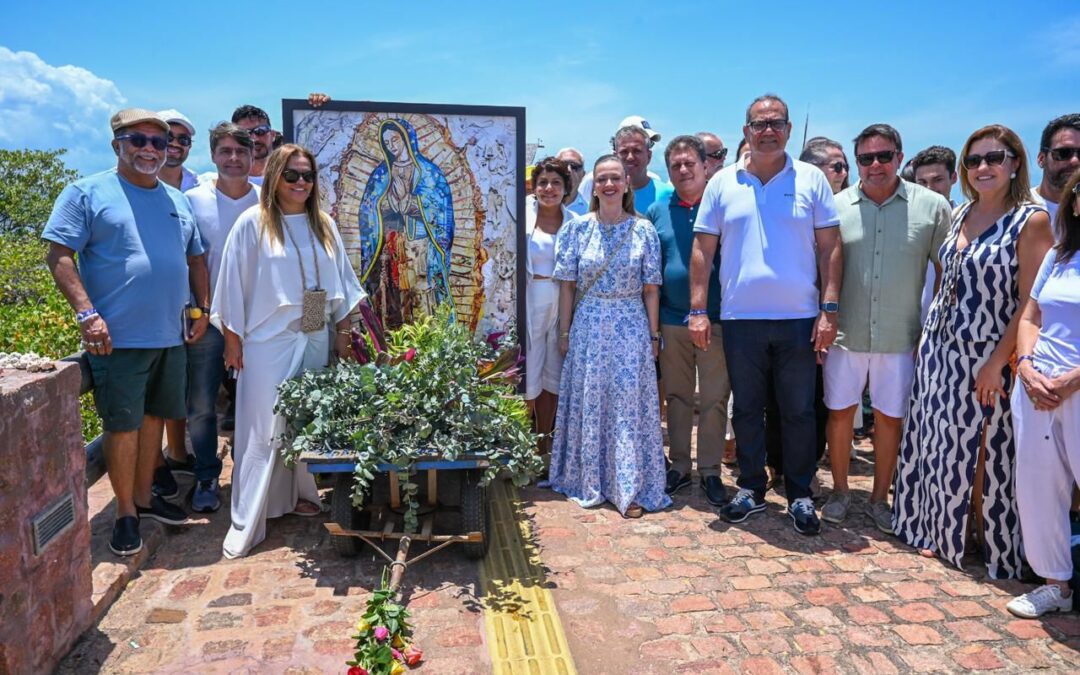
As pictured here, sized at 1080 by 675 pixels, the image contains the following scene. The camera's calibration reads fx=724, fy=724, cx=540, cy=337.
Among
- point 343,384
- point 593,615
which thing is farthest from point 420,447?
point 593,615

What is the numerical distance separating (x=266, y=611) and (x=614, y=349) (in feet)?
8.36

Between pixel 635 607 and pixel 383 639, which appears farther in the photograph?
→ pixel 635 607

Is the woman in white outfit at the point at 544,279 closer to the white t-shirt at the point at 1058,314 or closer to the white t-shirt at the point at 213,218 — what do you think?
the white t-shirt at the point at 213,218

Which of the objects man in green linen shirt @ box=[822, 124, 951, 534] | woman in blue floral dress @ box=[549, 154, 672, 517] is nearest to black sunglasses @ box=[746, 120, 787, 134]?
man in green linen shirt @ box=[822, 124, 951, 534]

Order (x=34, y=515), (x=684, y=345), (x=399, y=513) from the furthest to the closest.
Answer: (x=684, y=345), (x=399, y=513), (x=34, y=515)

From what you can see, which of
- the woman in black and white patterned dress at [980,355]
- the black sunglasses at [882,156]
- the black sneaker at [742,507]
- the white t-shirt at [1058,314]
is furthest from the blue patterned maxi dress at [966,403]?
the black sneaker at [742,507]

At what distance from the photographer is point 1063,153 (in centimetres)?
407

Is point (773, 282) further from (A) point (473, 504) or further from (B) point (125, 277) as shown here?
(B) point (125, 277)

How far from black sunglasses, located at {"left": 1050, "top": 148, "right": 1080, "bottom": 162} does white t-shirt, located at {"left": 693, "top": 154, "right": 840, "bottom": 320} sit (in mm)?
1208

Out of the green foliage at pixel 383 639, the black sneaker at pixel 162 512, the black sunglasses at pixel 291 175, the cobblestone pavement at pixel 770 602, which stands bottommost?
the cobblestone pavement at pixel 770 602

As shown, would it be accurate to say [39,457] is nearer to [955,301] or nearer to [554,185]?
[554,185]

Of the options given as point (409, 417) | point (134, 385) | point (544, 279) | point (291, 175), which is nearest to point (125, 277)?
point (134, 385)

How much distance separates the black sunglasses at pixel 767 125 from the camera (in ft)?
14.0

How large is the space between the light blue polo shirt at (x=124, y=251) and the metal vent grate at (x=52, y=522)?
3.39 feet
